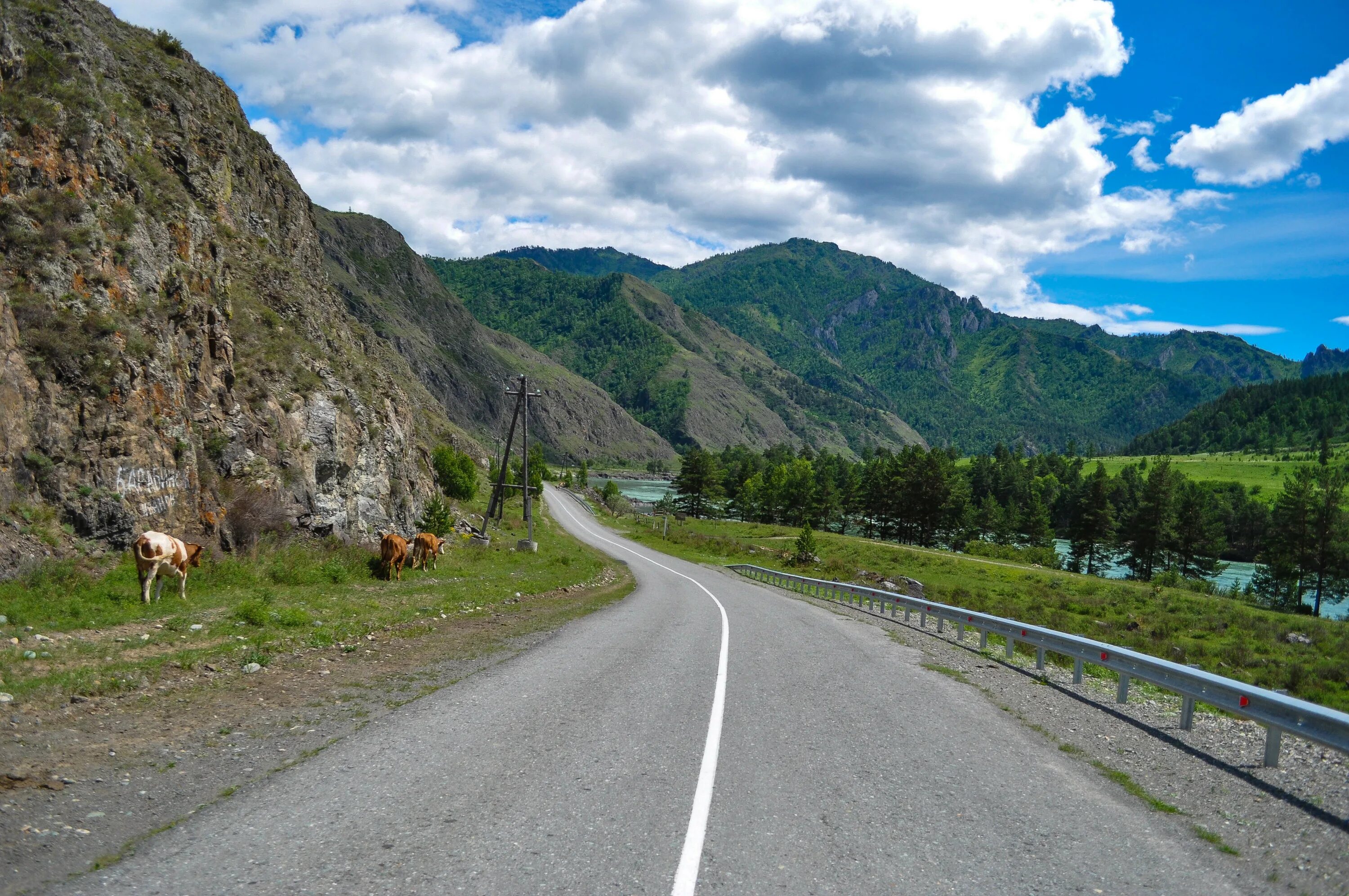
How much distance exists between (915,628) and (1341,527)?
2809 inches

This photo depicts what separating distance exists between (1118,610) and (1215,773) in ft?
129

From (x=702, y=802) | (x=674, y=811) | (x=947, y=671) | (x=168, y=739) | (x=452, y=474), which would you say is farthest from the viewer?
(x=452, y=474)

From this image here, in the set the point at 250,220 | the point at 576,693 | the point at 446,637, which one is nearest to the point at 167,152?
the point at 250,220

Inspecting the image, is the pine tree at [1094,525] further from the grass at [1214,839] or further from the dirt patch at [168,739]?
the dirt patch at [168,739]

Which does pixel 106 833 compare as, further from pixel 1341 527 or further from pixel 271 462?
pixel 1341 527

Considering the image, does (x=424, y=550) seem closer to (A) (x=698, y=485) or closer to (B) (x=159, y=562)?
(B) (x=159, y=562)

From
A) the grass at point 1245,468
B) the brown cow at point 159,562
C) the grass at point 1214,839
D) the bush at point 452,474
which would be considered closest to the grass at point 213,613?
the brown cow at point 159,562

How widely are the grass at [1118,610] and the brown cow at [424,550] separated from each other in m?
18.3

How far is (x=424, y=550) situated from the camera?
78.9 feet

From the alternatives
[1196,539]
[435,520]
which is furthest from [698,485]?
[435,520]

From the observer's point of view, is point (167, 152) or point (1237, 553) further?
point (1237, 553)

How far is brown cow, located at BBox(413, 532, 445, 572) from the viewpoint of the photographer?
23688 mm

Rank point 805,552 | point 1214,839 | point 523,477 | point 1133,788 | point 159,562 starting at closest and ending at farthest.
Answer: point 1214,839, point 1133,788, point 159,562, point 523,477, point 805,552

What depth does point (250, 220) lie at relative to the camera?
133 feet
